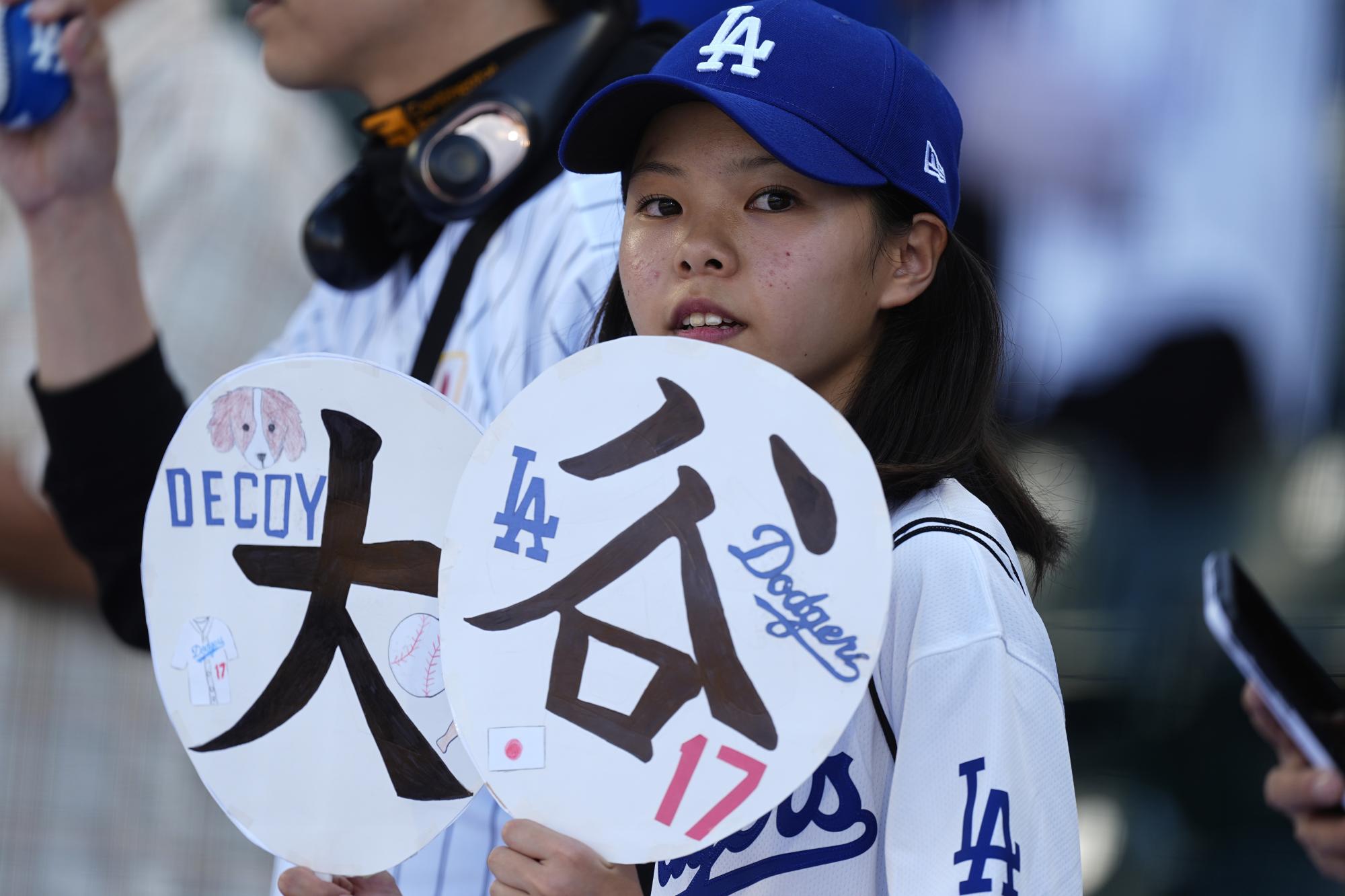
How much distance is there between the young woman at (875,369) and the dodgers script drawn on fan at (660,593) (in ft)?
0.18

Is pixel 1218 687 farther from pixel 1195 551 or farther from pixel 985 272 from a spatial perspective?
pixel 985 272

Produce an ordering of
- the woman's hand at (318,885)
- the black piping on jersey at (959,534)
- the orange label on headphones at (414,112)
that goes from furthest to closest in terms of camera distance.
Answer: the orange label on headphones at (414,112), the woman's hand at (318,885), the black piping on jersey at (959,534)

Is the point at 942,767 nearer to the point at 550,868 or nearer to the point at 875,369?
the point at 550,868

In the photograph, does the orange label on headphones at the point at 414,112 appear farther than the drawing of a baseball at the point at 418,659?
Yes

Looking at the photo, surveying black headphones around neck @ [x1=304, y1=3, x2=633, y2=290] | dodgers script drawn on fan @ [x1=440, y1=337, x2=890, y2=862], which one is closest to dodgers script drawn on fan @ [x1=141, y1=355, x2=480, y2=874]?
dodgers script drawn on fan @ [x1=440, y1=337, x2=890, y2=862]

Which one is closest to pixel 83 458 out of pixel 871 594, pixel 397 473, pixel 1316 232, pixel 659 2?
pixel 397 473

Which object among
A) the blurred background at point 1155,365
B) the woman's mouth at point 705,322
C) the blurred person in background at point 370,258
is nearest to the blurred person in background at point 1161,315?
the blurred background at point 1155,365

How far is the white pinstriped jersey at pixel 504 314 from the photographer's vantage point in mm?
1262

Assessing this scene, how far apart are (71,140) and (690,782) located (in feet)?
4.41

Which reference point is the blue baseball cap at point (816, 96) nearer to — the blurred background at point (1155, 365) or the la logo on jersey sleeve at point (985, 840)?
the la logo on jersey sleeve at point (985, 840)

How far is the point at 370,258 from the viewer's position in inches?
59.8

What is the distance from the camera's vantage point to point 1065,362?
1.90 metres

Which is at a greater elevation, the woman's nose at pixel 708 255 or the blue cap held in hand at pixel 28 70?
the woman's nose at pixel 708 255

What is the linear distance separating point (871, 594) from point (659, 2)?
4.71ft
